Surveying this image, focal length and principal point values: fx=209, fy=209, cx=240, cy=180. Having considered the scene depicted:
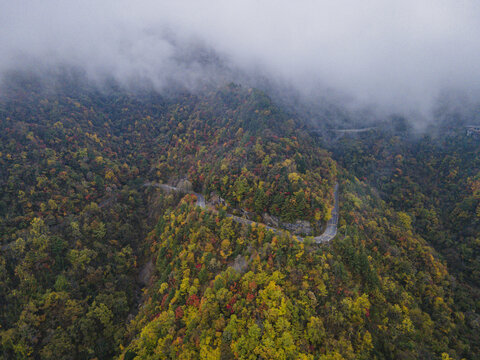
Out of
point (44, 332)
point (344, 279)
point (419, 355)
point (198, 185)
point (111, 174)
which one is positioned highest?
point (344, 279)

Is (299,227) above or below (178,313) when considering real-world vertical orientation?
above

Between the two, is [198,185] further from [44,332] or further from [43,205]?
[44,332]

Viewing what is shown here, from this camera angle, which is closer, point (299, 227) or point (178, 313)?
point (178, 313)

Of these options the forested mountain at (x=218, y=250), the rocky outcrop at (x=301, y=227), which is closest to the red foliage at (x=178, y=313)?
the forested mountain at (x=218, y=250)

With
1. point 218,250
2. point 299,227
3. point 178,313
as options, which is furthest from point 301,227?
point 178,313

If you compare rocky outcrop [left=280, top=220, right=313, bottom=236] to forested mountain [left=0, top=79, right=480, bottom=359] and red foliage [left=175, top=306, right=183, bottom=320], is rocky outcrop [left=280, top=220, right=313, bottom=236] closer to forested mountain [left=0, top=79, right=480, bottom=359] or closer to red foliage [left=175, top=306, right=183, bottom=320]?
forested mountain [left=0, top=79, right=480, bottom=359]

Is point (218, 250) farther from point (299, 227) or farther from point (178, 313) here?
point (299, 227)

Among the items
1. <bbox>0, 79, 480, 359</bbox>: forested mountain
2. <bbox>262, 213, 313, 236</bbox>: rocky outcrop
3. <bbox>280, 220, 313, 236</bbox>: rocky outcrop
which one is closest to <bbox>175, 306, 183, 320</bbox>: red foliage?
<bbox>0, 79, 480, 359</bbox>: forested mountain

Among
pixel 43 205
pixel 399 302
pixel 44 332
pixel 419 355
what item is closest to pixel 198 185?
pixel 43 205
